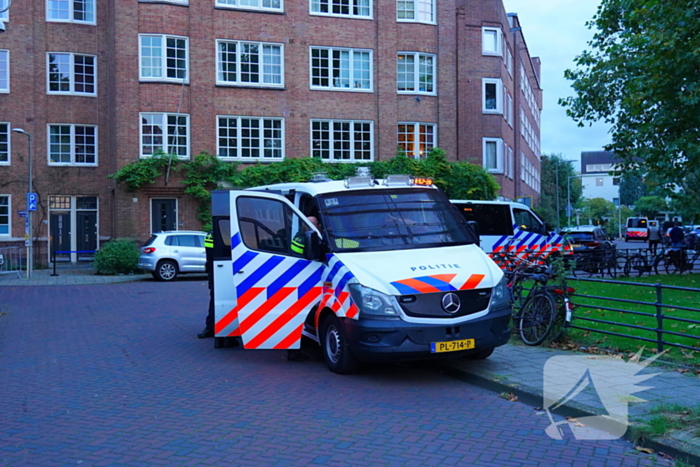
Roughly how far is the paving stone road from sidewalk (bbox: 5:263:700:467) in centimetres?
17

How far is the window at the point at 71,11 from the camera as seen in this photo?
101 feet

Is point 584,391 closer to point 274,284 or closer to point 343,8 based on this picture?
point 274,284

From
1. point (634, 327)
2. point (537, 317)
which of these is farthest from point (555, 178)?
point (634, 327)

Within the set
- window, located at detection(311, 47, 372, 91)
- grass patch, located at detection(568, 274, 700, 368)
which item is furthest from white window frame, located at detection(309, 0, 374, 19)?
grass patch, located at detection(568, 274, 700, 368)

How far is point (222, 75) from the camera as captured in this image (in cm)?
2944

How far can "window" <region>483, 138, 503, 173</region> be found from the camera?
1348 inches

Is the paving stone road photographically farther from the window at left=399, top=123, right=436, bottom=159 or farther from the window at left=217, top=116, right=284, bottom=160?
the window at left=399, top=123, right=436, bottom=159

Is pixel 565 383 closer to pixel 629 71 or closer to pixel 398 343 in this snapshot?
pixel 398 343

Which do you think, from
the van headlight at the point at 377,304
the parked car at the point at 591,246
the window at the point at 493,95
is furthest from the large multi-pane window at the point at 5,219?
the van headlight at the point at 377,304

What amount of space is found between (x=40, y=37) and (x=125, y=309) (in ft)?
67.2

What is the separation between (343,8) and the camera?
1231 inches

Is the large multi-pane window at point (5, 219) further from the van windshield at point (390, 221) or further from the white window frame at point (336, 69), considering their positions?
the van windshield at point (390, 221)

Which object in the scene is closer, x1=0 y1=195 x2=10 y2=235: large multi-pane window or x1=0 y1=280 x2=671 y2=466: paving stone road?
x1=0 y1=280 x2=671 y2=466: paving stone road

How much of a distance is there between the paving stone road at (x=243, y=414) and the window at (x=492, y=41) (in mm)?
27780
